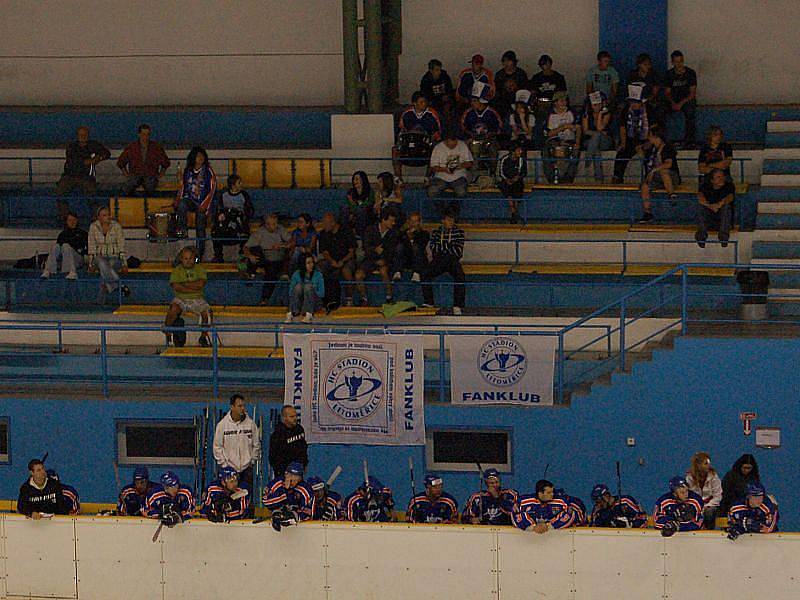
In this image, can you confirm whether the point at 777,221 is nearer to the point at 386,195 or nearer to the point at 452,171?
the point at 452,171

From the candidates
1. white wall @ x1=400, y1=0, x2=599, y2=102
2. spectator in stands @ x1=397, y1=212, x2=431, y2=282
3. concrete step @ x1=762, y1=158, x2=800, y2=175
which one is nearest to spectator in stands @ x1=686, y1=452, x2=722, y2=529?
spectator in stands @ x1=397, y1=212, x2=431, y2=282

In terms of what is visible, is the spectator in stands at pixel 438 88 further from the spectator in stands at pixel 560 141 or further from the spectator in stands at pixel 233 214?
the spectator in stands at pixel 233 214

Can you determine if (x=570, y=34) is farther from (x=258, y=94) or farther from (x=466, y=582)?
(x=466, y=582)

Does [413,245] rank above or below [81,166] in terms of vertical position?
below

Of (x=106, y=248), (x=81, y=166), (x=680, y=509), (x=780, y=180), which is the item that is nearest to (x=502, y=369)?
(x=680, y=509)

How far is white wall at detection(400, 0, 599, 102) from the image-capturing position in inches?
878

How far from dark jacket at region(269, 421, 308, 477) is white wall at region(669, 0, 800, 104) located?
892cm

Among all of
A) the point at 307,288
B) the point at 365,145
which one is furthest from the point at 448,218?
the point at 365,145

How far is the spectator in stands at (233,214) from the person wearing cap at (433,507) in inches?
251

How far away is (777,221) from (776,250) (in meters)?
0.57

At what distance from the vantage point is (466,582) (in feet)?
44.2

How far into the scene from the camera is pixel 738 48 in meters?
22.0

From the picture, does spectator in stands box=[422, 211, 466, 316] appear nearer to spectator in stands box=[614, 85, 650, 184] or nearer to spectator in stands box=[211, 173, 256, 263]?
spectator in stands box=[211, 173, 256, 263]

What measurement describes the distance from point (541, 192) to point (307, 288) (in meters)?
3.91
